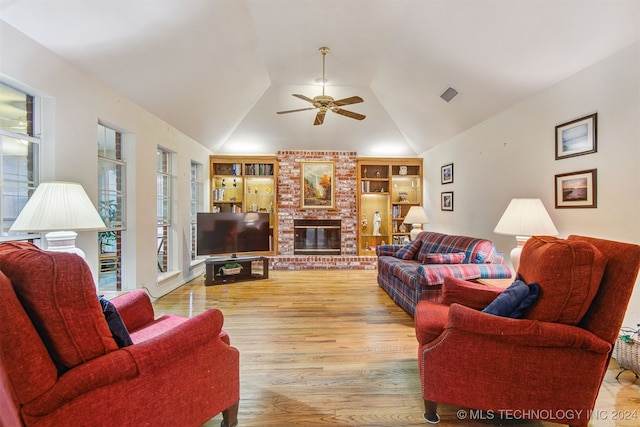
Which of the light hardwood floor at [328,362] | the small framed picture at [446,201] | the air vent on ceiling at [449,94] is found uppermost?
the air vent on ceiling at [449,94]

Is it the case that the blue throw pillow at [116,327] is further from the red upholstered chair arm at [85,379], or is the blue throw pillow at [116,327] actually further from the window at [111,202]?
the window at [111,202]

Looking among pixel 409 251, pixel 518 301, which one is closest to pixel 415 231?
pixel 409 251

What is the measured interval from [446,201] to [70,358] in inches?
215

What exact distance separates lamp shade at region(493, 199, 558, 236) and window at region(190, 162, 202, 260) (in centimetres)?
509

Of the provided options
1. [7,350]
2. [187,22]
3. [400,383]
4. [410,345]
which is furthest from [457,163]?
[7,350]

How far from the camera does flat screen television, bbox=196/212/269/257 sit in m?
5.10

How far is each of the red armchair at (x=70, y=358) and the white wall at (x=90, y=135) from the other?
67.1 inches

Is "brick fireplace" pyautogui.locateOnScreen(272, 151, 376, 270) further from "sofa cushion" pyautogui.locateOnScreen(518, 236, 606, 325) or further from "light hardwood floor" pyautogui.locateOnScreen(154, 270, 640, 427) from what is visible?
"sofa cushion" pyautogui.locateOnScreen(518, 236, 606, 325)

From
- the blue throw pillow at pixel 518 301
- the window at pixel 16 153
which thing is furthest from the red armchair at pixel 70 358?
the blue throw pillow at pixel 518 301

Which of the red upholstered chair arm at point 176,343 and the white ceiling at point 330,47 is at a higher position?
the white ceiling at point 330,47

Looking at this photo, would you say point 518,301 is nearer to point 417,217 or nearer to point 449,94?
point 449,94

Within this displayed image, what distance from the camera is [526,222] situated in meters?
2.70

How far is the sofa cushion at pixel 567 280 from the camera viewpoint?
150cm

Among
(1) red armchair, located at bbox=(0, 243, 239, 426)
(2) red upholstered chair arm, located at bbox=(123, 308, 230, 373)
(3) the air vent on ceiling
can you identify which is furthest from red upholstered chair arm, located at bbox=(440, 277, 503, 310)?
(3) the air vent on ceiling
